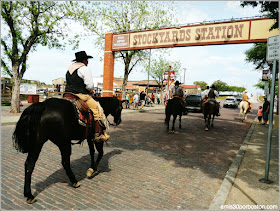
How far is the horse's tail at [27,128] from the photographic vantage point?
336 centimetres

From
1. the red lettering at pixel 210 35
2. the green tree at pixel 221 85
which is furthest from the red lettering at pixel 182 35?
the green tree at pixel 221 85

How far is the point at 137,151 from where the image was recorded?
21.3 ft

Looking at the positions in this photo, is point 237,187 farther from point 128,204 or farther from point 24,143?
point 24,143

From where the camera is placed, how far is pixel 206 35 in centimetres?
1342

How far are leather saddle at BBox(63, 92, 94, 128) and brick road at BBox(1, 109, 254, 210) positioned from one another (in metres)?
1.26

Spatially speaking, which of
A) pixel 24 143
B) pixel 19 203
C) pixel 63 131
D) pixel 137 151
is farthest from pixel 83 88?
pixel 137 151

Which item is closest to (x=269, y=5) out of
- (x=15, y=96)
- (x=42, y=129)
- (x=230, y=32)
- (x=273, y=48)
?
(x=273, y=48)

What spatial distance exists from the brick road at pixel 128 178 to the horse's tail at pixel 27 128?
0.95 metres

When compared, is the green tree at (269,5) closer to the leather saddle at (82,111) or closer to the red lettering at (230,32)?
the leather saddle at (82,111)

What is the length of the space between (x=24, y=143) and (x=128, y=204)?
2.04 m

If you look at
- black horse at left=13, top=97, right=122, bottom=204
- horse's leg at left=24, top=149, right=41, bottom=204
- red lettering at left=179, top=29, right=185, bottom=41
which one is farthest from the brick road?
red lettering at left=179, top=29, right=185, bottom=41

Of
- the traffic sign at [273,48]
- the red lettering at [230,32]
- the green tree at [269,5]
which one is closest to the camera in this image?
the traffic sign at [273,48]

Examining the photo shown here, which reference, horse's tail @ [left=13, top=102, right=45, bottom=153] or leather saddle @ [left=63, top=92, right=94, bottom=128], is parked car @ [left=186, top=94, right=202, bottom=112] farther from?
horse's tail @ [left=13, top=102, right=45, bottom=153]

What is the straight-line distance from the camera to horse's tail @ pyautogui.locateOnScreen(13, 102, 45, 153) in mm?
3355
